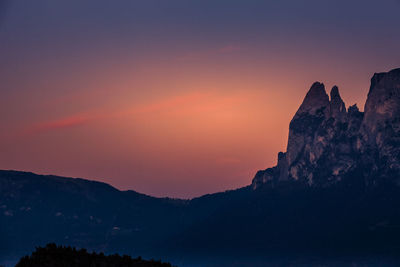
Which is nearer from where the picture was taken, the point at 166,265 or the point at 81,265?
the point at 81,265

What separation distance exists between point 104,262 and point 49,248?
6586 millimetres

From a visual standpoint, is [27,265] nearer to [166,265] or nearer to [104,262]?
[104,262]

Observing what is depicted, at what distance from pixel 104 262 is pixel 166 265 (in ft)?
26.7

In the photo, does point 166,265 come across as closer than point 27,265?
No

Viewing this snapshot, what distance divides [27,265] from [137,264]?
11029mm

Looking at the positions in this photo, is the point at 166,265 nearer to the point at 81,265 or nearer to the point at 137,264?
the point at 137,264

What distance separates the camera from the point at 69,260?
87.7 m

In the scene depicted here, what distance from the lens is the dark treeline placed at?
85.5m

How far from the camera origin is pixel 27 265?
279 feet

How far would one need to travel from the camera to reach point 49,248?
8975 cm

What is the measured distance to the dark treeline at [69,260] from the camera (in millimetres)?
85500

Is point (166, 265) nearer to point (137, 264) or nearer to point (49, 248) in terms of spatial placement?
point (137, 264)

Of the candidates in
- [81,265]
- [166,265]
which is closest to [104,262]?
[81,265]

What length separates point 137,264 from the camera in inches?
3501
